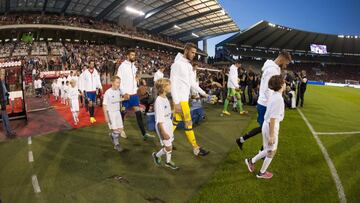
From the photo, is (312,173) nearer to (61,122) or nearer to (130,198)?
(130,198)

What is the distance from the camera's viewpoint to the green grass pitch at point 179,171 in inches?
159

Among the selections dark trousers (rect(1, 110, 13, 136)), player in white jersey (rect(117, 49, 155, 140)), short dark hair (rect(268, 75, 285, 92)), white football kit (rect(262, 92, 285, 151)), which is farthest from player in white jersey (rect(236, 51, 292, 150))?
dark trousers (rect(1, 110, 13, 136))

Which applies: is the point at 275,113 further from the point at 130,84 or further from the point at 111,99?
the point at 130,84

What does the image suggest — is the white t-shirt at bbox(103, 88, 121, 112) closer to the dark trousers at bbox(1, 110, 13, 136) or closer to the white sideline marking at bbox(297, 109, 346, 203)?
the dark trousers at bbox(1, 110, 13, 136)

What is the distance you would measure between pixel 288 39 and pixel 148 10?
36026mm

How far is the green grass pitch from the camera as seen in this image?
4.04m

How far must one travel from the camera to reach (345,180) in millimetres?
4340

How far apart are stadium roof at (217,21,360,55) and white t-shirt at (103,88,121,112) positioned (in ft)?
163

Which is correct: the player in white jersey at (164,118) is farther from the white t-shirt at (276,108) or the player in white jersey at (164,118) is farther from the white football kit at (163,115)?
the white t-shirt at (276,108)

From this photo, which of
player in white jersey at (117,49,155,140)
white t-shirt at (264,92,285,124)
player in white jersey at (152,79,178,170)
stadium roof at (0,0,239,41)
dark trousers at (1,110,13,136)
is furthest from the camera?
stadium roof at (0,0,239,41)

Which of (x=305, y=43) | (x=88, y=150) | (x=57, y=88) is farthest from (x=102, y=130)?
(x=305, y=43)

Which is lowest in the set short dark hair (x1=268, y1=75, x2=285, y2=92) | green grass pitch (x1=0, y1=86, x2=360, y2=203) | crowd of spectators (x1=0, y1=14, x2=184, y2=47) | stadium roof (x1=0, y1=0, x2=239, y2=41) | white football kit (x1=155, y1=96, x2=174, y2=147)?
green grass pitch (x1=0, y1=86, x2=360, y2=203)

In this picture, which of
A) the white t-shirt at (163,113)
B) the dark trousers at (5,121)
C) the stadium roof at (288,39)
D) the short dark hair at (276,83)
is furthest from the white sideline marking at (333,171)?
the stadium roof at (288,39)

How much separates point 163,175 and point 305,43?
67.3 meters
